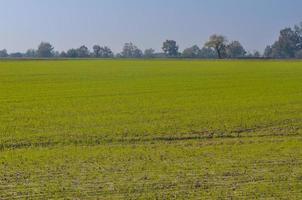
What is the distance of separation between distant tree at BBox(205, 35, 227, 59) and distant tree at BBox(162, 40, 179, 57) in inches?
1071

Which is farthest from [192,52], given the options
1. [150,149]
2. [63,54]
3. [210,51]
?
[150,149]

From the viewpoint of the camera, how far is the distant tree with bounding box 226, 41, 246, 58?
169m

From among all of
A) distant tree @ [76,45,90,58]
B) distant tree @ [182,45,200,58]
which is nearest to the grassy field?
distant tree @ [76,45,90,58]

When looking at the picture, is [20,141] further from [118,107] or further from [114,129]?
[118,107]

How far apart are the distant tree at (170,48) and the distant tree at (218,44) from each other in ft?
89.3

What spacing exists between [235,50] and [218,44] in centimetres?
1939

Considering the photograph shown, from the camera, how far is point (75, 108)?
22.7 metres

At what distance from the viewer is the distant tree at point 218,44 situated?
15912 cm

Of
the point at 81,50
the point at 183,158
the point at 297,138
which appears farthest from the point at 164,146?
the point at 81,50

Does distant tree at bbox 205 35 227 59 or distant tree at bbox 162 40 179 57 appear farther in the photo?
distant tree at bbox 162 40 179 57

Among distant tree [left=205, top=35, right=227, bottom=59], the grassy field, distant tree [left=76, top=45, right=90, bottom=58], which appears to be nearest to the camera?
the grassy field

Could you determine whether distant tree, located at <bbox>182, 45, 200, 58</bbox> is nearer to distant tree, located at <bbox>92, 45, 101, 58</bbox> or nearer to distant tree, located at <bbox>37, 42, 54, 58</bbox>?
distant tree, located at <bbox>92, 45, 101, 58</bbox>

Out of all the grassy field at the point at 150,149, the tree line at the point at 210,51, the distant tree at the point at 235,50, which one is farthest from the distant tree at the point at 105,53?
the grassy field at the point at 150,149

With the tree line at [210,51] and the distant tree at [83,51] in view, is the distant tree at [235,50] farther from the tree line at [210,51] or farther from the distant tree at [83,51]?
the distant tree at [83,51]
